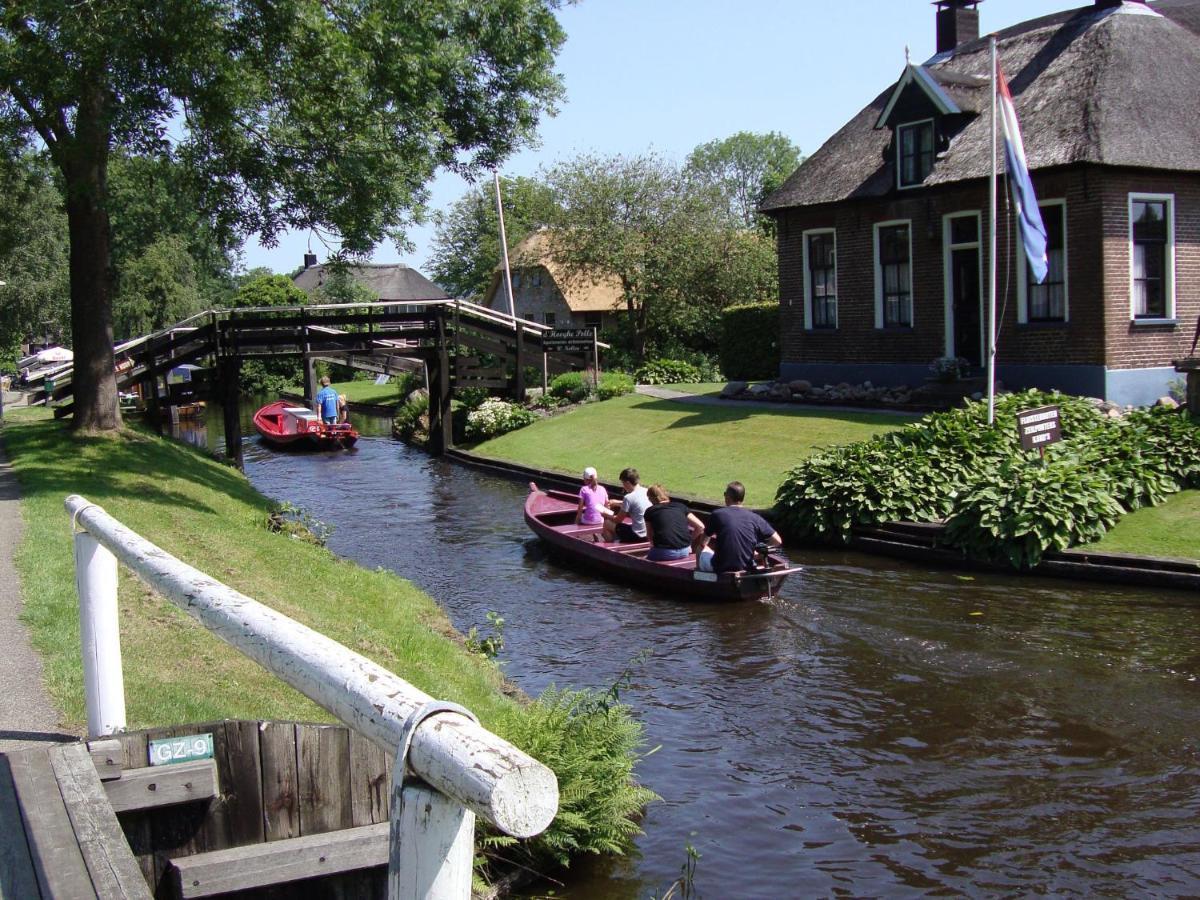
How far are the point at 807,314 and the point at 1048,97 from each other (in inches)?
295

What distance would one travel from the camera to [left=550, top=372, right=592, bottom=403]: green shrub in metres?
34.6

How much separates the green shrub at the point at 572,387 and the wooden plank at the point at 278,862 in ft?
101

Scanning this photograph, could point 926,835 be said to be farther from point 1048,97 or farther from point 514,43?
point 1048,97

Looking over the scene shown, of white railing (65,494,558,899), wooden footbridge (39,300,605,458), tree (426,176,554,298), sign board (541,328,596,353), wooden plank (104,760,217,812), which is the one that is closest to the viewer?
white railing (65,494,558,899)

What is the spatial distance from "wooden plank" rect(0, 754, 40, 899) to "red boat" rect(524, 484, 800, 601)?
11.4m

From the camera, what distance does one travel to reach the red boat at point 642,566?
14.6 meters

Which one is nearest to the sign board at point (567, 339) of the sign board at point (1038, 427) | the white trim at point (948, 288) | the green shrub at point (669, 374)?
the green shrub at point (669, 374)

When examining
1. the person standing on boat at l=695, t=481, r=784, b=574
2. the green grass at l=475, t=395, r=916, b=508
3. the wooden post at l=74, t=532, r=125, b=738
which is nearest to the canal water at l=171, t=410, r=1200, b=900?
the person standing on boat at l=695, t=481, r=784, b=574

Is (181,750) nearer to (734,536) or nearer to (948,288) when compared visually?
(734,536)

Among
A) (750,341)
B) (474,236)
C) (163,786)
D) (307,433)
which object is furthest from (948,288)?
(474,236)

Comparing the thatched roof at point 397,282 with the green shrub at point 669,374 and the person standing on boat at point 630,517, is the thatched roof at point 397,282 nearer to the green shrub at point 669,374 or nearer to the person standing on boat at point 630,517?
the green shrub at point 669,374

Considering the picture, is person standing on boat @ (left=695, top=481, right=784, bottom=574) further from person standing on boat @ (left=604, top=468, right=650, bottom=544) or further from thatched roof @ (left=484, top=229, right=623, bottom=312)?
thatched roof @ (left=484, top=229, right=623, bottom=312)

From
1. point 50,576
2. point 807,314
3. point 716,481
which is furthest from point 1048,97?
point 50,576

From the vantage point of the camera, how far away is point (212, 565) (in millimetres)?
12664
